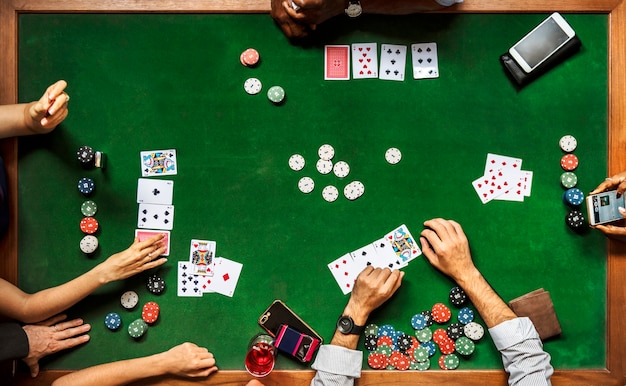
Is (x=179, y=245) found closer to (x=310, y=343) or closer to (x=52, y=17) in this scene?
(x=310, y=343)

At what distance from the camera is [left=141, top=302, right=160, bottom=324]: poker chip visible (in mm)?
3631


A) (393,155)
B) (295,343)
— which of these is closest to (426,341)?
(295,343)

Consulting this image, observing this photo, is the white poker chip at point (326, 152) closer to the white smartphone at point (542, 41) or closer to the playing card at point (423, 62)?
the playing card at point (423, 62)

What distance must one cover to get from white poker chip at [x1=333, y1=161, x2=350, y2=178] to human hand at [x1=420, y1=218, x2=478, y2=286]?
63cm

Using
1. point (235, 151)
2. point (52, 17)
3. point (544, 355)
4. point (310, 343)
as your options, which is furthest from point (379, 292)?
point (52, 17)

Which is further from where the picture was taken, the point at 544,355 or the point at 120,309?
the point at 120,309

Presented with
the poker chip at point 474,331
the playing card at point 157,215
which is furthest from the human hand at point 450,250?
the playing card at point 157,215

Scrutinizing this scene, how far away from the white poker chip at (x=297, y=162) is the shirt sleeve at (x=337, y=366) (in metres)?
1.18

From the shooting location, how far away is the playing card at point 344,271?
3.66m

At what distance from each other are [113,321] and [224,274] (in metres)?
0.79

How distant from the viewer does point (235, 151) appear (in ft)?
12.0

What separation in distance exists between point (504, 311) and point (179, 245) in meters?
2.17

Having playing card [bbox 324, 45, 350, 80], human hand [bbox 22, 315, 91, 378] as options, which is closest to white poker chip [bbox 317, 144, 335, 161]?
playing card [bbox 324, 45, 350, 80]

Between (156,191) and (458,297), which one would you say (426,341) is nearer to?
(458,297)
